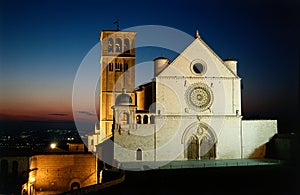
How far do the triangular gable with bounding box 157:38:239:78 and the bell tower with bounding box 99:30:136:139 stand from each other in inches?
306

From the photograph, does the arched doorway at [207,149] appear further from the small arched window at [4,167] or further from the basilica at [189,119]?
the small arched window at [4,167]

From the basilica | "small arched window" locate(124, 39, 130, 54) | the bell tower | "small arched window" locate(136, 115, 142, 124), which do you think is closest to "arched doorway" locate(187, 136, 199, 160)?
the basilica

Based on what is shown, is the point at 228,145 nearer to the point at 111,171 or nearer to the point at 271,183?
the point at 271,183

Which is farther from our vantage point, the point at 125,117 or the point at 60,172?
the point at 60,172

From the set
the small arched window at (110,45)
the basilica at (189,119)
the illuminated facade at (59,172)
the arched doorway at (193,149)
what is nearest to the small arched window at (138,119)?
the basilica at (189,119)

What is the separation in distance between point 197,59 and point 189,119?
14.6 ft

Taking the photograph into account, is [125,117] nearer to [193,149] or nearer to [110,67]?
[193,149]

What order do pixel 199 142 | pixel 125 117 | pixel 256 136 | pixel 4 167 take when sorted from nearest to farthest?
pixel 125 117, pixel 199 142, pixel 256 136, pixel 4 167

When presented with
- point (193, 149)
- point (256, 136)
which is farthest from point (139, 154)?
point (256, 136)

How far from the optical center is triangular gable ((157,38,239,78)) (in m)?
25.6

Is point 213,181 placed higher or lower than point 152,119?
lower

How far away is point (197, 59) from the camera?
85.5 ft

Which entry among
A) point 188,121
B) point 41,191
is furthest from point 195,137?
point 41,191

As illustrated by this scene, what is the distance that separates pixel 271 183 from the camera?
765 inches
